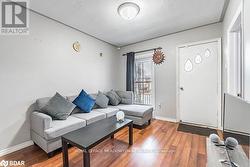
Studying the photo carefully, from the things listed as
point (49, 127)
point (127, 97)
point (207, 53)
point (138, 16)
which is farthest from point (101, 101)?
point (207, 53)

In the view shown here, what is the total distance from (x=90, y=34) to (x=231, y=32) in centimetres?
314

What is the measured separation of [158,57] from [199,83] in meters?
1.31

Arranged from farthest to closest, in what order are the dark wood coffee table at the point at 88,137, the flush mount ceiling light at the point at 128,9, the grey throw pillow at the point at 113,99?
the grey throw pillow at the point at 113,99 → the flush mount ceiling light at the point at 128,9 → the dark wood coffee table at the point at 88,137

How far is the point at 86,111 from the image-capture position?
110 inches

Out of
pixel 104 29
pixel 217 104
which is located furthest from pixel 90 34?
pixel 217 104

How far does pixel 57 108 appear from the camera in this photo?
2.26 m

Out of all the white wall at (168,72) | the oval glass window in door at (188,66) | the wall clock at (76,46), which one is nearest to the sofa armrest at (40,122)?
the wall clock at (76,46)

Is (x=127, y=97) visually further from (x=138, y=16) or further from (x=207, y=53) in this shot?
(x=207, y=53)

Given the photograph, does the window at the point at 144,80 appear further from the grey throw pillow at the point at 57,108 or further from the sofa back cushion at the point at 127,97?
the grey throw pillow at the point at 57,108

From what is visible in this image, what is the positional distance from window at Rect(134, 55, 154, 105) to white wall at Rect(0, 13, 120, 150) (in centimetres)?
156

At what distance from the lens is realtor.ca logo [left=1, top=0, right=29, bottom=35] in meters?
2.08

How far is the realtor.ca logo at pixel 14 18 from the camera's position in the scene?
6.82 feet

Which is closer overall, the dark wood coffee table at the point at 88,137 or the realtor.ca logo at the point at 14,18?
the dark wood coffee table at the point at 88,137

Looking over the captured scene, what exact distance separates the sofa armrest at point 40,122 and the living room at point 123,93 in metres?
0.02
